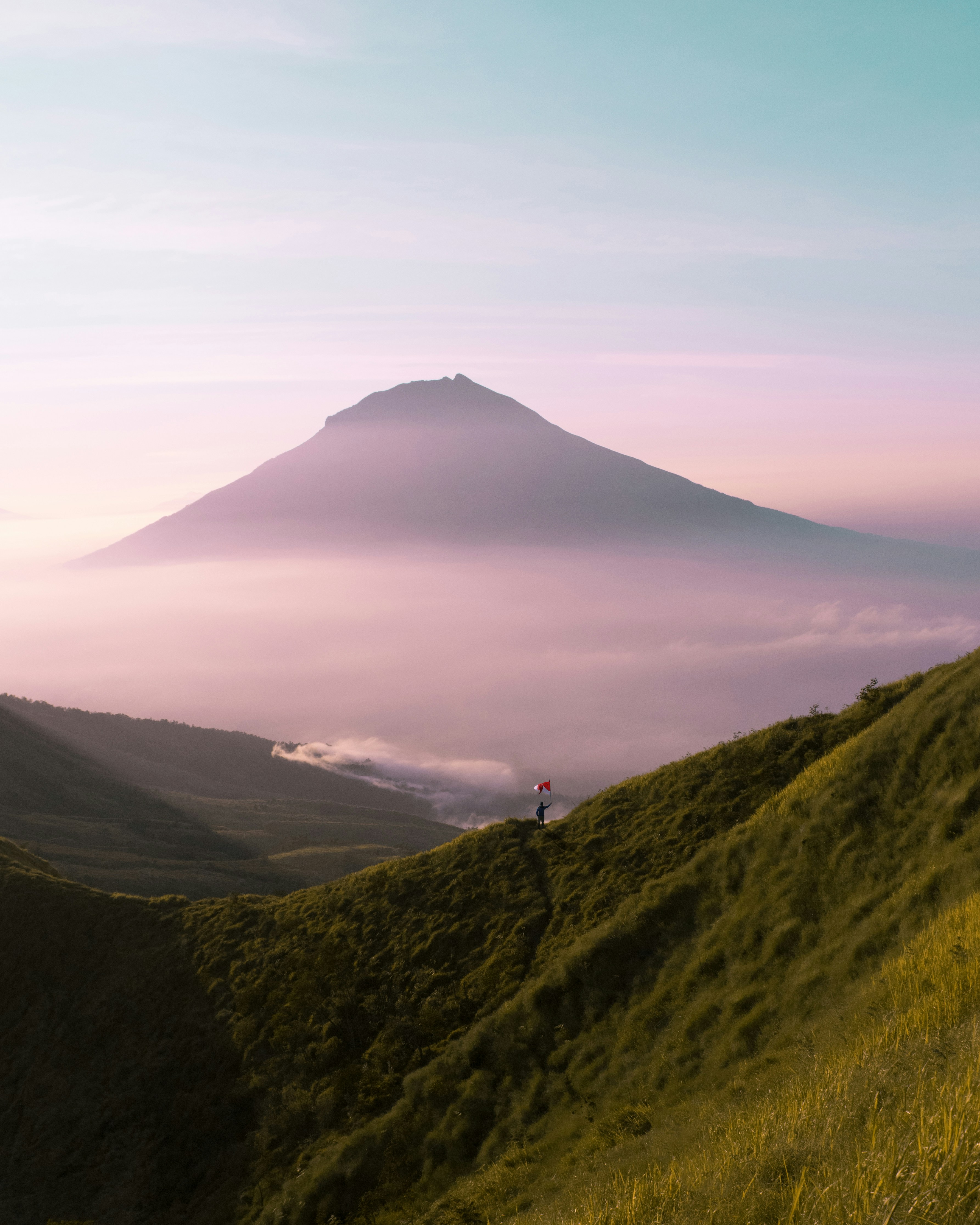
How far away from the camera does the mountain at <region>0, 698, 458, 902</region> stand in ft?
382

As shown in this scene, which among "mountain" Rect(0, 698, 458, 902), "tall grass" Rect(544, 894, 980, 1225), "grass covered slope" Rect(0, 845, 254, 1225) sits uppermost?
"tall grass" Rect(544, 894, 980, 1225)

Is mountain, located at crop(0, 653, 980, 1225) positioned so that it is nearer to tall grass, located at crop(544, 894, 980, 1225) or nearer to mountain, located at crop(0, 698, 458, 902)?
tall grass, located at crop(544, 894, 980, 1225)

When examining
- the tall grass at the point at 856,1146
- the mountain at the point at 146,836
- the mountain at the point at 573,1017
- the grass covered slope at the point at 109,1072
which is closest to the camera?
the tall grass at the point at 856,1146

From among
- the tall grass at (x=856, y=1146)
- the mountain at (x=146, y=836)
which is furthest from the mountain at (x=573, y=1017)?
the mountain at (x=146, y=836)

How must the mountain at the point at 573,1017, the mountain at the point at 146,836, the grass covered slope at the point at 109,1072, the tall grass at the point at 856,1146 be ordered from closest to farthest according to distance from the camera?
the tall grass at the point at 856,1146, the mountain at the point at 573,1017, the grass covered slope at the point at 109,1072, the mountain at the point at 146,836

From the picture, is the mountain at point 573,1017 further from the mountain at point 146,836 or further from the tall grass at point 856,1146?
the mountain at point 146,836

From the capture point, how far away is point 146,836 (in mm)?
150750

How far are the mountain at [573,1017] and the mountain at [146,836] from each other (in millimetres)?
73938

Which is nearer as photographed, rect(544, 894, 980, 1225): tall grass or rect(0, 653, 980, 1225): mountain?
rect(544, 894, 980, 1225): tall grass

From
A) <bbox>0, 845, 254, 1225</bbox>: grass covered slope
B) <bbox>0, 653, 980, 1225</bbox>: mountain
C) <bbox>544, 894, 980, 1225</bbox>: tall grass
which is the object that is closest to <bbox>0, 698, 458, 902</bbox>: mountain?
<bbox>0, 845, 254, 1225</bbox>: grass covered slope

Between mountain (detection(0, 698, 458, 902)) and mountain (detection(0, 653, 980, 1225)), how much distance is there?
73938 millimetres

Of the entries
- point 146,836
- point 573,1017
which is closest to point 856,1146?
point 573,1017

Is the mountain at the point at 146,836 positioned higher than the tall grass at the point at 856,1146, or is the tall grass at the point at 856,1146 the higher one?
the tall grass at the point at 856,1146

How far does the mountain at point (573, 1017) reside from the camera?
9984 mm
